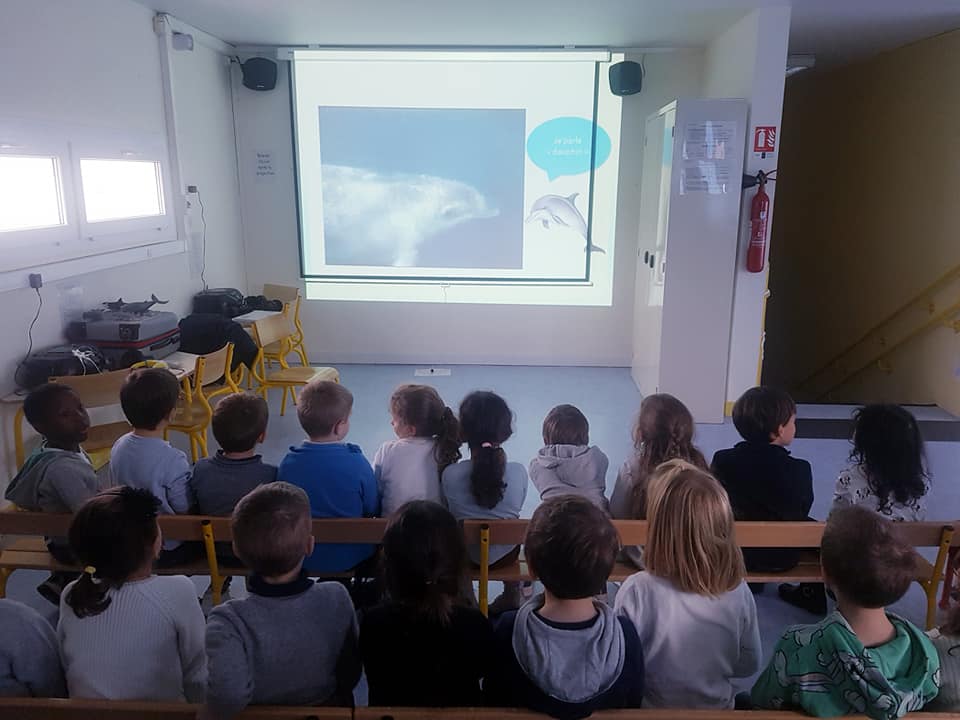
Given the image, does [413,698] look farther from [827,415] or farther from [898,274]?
[898,274]

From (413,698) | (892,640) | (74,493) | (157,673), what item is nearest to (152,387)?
(74,493)

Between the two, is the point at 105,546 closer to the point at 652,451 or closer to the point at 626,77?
the point at 652,451

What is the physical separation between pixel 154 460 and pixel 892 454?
7.49 ft

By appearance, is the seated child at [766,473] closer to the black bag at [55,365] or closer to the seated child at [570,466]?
the seated child at [570,466]

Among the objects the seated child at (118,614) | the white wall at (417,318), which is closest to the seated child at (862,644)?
the seated child at (118,614)

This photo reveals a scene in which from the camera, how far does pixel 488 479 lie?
2123 millimetres

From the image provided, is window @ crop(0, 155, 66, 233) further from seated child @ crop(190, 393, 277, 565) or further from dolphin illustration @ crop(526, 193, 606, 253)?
dolphin illustration @ crop(526, 193, 606, 253)

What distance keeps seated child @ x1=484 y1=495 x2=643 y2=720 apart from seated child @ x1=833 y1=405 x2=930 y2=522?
128cm

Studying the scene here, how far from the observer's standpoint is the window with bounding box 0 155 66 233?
3.21 meters

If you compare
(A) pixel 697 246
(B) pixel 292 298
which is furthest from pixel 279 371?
(A) pixel 697 246

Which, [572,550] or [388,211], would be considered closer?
[572,550]

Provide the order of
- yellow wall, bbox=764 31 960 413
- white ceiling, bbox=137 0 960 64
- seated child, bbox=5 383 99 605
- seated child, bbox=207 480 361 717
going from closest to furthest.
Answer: seated child, bbox=207 480 361 717 < seated child, bbox=5 383 99 605 < white ceiling, bbox=137 0 960 64 < yellow wall, bbox=764 31 960 413

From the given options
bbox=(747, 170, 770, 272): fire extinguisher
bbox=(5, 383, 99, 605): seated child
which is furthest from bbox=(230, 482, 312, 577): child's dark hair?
bbox=(747, 170, 770, 272): fire extinguisher

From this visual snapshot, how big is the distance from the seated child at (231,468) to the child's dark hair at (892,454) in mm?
1865
